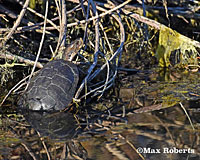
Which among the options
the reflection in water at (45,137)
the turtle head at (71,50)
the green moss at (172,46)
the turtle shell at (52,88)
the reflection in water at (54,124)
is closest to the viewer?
the reflection in water at (45,137)

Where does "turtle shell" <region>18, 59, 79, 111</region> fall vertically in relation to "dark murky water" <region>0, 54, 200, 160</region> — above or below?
above

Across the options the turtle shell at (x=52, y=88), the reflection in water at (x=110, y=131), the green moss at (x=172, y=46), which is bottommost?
the reflection in water at (x=110, y=131)

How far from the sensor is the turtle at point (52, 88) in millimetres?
4316

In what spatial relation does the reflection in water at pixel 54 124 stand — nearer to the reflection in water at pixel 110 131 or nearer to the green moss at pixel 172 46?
the reflection in water at pixel 110 131

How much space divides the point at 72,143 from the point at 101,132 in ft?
1.23

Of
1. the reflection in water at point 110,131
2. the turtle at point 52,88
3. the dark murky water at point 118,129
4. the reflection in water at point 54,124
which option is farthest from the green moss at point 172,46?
the reflection in water at point 54,124

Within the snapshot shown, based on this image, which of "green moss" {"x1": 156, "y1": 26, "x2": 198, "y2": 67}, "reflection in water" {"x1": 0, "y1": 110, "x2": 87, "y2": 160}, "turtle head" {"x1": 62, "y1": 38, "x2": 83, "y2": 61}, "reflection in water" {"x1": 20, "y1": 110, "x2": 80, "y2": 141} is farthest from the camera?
"green moss" {"x1": 156, "y1": 26, "x2": 198, "y2": 67}

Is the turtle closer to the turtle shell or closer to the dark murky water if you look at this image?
the turtle shell

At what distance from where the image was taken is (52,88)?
14.5ft

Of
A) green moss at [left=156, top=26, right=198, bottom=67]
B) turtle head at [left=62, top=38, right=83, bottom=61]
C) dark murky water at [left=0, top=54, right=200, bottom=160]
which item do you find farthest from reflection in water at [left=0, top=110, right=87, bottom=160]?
green moss at [left=156, top=26, right=198, bottom=67]

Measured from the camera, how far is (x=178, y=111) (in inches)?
167

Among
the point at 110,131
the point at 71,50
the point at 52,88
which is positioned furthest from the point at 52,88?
the point at 110,131

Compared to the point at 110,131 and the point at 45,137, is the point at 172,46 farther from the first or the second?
the point at 45,137

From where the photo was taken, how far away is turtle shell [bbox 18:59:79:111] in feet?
14.1
